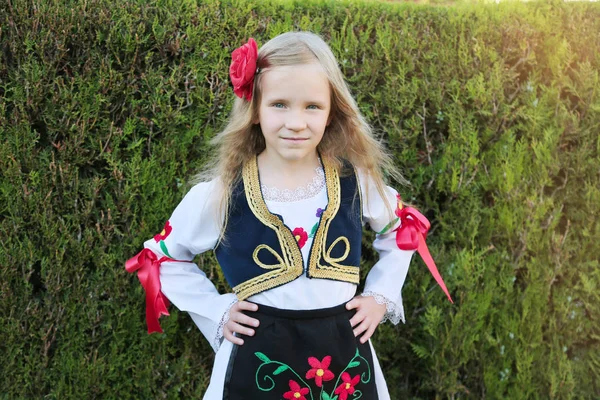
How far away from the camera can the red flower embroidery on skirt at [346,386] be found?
7.06 ft

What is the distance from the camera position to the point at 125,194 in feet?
9.94

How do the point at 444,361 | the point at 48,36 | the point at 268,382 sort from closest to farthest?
the point at 268,382, the point at 48,36, the point at 444,361

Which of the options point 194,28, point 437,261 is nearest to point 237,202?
point 194,28

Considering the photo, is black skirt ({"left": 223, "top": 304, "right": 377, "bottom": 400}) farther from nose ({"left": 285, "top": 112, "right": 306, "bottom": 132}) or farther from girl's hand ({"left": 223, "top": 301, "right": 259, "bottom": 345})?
nose ({"left": 285, "top": 112, "right": 306, "bottom": 132})

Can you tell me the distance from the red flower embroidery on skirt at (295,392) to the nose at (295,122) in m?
0.79

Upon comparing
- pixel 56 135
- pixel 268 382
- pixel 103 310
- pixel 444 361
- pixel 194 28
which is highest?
pixel 194 28

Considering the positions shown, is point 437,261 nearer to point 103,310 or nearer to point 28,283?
point 103,310

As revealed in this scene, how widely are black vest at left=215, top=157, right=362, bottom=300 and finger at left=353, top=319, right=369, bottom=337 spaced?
0.15 meters

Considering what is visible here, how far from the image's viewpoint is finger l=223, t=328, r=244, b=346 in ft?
7.08

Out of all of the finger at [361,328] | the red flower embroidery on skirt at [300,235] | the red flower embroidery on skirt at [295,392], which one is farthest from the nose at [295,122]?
the red flower embroidery on skirt at [295,392]

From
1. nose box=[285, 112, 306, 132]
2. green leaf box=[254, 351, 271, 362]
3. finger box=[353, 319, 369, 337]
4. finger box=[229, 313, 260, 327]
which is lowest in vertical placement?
green leaf box=[254, 351, 271, 362]

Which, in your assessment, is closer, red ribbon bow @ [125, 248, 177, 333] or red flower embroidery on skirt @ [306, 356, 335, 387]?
red flower embroidery on skirt @ [306, 356, 335, 387]

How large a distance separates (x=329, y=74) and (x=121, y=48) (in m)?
1.27

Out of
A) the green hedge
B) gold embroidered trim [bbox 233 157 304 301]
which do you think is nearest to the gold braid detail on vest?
gold embroidered trim [bbox 233 157 304 301]
